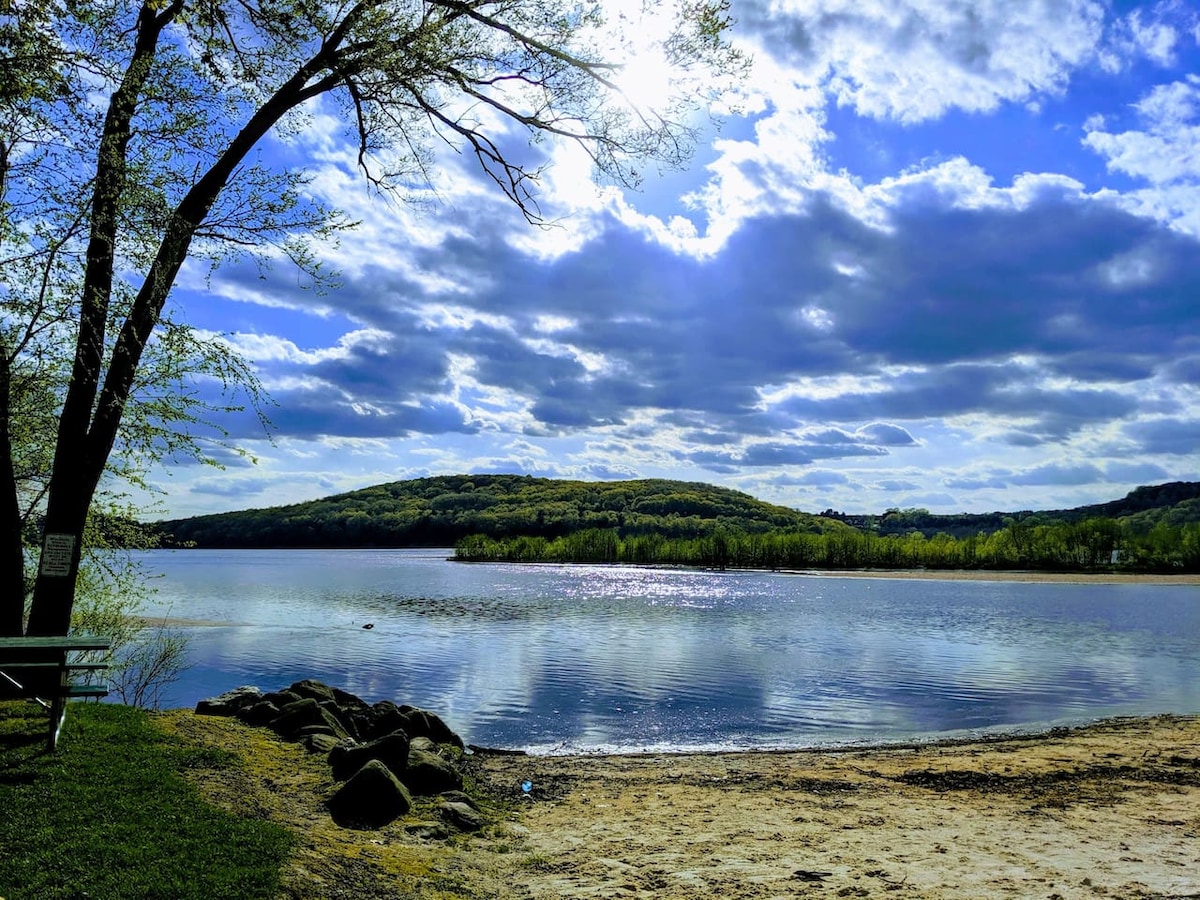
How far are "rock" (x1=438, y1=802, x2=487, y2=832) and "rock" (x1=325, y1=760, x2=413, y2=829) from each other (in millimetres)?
519

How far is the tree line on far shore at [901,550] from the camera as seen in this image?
130 meters

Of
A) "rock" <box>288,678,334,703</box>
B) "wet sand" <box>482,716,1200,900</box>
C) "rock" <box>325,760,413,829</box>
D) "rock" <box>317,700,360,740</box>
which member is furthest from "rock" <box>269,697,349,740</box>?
"rock" <box>325,760,413,829</box>

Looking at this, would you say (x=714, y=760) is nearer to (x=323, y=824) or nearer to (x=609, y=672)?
(x=323, y=824)

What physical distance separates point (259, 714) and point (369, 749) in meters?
4.32

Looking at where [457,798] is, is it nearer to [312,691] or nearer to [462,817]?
[462,817]

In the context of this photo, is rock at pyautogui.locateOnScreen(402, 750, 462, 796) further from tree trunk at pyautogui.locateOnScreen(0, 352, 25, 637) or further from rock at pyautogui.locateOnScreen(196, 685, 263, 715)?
tree trunk at pyautogui.locateOnScreen(0, 352, 25, 637)

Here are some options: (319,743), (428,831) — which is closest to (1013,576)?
(319,743)

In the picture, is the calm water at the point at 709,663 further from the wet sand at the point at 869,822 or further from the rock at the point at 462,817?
the rock at the point at 462,817

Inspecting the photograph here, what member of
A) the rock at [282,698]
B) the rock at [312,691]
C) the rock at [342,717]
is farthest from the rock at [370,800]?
the rock at [312,691]

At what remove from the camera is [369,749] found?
11.9 m

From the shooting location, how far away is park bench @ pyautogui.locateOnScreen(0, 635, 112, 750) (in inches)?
378

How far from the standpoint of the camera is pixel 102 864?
6816 millimetres

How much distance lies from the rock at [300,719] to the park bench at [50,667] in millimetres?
3775

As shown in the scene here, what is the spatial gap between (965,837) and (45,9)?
15442 mm
